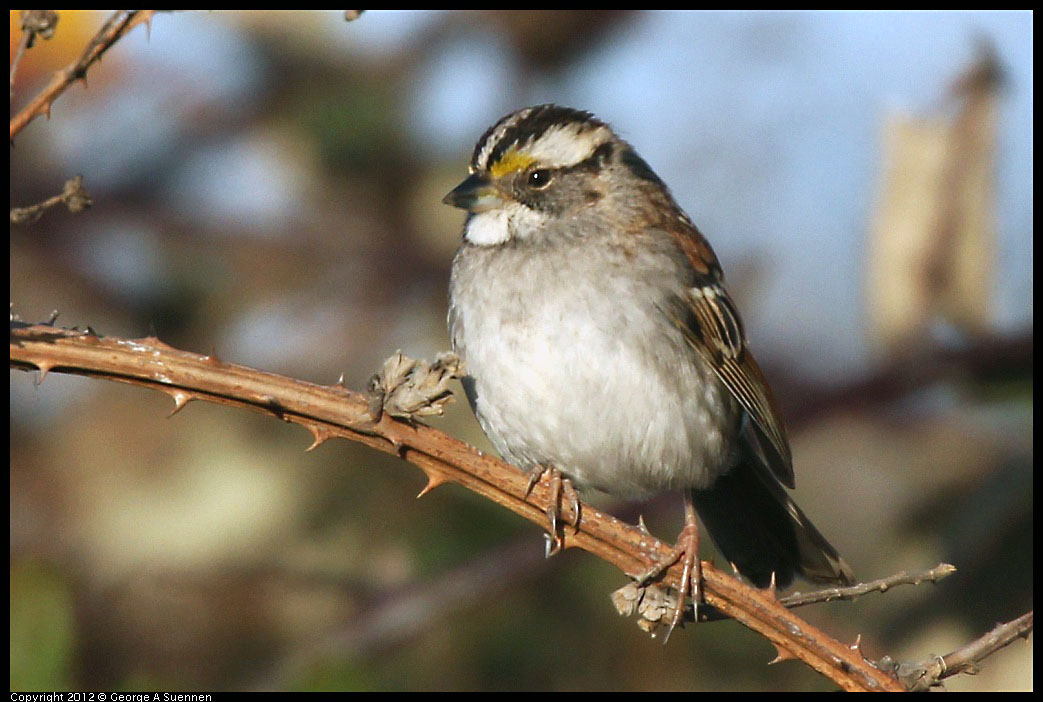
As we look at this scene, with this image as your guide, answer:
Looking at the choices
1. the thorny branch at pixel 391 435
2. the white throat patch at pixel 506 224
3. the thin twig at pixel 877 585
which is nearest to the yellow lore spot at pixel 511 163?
the white throat patch at pixel 506 224

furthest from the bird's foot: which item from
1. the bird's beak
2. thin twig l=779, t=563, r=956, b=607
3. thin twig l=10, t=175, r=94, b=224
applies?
thin twig l=10, t=175, r=94, b=224

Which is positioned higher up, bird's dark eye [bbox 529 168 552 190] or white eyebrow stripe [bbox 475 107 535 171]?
white eyebrow stripe [bbox 475 107 535 171]

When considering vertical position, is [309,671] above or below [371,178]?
below

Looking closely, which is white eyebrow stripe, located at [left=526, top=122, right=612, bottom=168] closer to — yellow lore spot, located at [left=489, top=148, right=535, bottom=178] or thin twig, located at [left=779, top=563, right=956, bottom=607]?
yellow lore spot, located at [left=489, top=148, right=535, bottom=178]

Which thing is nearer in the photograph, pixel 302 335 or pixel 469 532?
pixel 469 532

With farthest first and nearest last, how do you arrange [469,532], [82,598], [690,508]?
[469,532] < [82,598] < [690,508]

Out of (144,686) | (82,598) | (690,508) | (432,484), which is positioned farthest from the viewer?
(82,598)

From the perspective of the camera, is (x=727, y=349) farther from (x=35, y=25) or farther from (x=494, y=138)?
(x=35, y=25)

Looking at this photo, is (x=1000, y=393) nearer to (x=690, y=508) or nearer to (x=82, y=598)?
(x=690, y=508)

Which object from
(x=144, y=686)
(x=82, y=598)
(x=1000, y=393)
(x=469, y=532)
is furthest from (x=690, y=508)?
(x=82, y=598)
